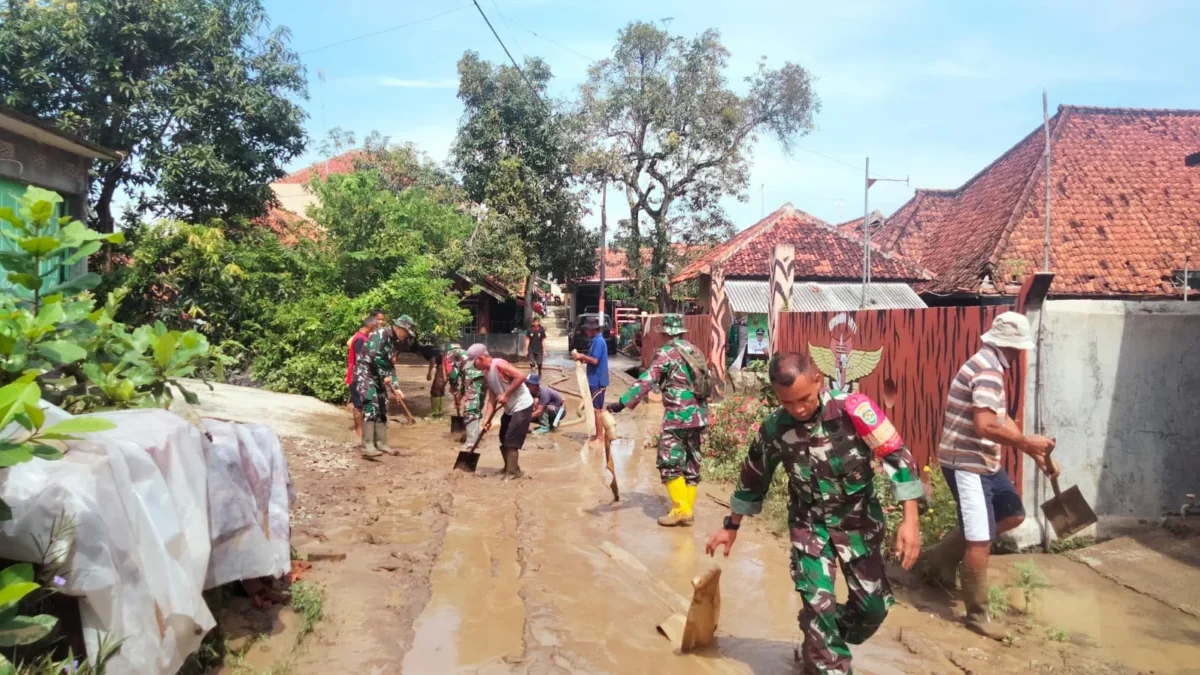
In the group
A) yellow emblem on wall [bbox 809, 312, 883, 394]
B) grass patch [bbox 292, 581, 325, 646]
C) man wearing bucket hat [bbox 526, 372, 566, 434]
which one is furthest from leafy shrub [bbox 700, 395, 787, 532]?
grass patch [bbox 292, 581, 325, 646]

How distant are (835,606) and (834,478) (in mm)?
555

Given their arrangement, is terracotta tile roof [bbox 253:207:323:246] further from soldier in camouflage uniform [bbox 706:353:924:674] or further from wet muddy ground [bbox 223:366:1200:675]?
soldier in camouflage uniform [bbox 706:353:924:674]

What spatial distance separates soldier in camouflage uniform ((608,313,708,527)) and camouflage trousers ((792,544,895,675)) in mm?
3151

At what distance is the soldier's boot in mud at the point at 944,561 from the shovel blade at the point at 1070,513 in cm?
75

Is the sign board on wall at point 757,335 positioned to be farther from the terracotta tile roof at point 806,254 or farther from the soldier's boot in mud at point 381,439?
the soldier's boot in mud at point 381,439

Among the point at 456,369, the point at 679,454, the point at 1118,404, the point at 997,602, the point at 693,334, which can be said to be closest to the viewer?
the point at 997,602

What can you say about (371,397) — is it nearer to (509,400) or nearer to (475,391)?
(475,391)

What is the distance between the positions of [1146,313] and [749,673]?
14.7ft

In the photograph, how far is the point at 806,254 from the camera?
22.2 m

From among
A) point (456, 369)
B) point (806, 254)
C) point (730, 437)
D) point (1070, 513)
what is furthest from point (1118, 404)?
point (806, 254)

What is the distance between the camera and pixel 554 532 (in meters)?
6.75

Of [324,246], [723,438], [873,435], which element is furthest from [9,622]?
[324,246]

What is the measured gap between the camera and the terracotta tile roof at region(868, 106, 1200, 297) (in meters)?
15.6

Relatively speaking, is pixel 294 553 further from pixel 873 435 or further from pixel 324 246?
pixel 324 246
